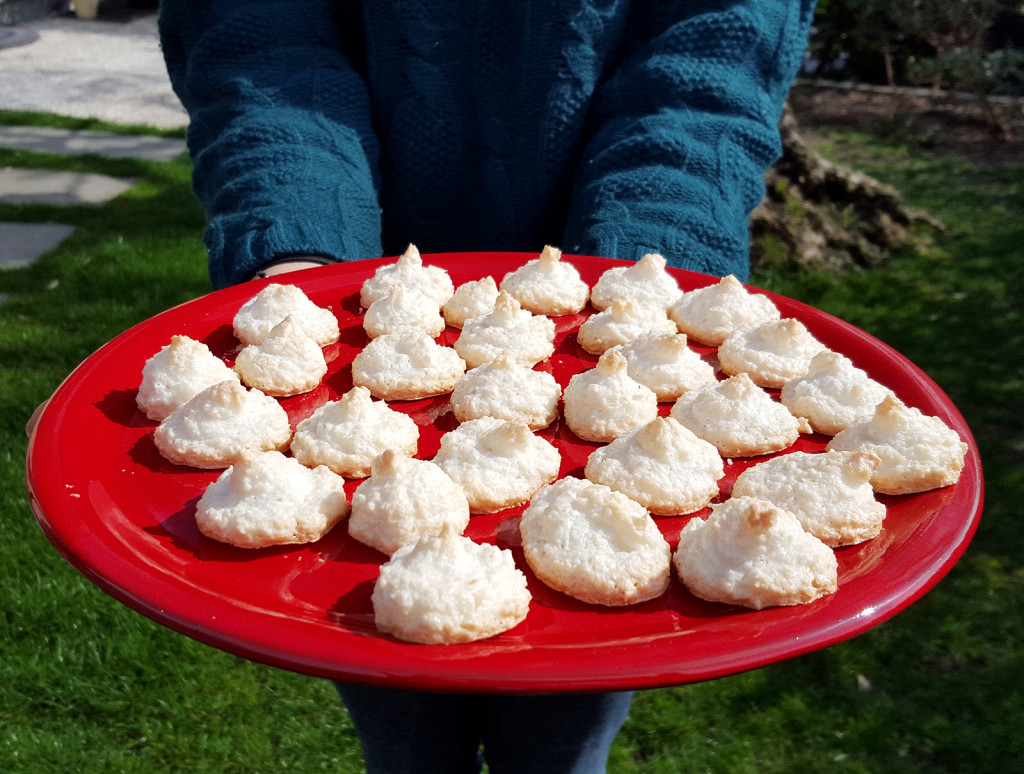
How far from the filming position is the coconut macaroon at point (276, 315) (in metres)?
2.11

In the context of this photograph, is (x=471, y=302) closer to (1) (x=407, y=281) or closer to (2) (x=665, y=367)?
(1) (x=407, y=281)

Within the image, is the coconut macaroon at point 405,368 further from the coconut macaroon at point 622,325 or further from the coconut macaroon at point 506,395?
the coconut macaroon at point 622,325

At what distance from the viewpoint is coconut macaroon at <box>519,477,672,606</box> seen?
1404 millimetres

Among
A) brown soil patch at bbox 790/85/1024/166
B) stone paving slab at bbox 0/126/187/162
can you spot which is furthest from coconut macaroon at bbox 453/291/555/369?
brown soil patch at bbox 790/85/1024/166

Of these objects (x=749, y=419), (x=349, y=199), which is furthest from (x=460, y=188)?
(x=749, y=419)

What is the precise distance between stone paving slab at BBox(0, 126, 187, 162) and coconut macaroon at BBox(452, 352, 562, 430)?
6643mm

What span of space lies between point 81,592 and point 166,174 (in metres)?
4.87

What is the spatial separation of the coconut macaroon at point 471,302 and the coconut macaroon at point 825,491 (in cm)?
86

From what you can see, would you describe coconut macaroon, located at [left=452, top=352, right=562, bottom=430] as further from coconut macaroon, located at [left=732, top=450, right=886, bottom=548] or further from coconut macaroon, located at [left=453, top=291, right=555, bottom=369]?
coconut macaroon, located at [left=732, top=450, right=886, bottom=548]

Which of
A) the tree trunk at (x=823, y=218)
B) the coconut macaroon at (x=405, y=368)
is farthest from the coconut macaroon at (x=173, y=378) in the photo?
the tree trunk at (x=823, y=218)

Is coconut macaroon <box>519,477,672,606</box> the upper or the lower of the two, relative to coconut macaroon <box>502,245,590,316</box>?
lower

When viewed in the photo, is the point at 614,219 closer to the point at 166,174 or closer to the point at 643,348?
the point at 643,348

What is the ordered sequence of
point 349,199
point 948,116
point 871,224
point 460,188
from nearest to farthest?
point 349,199
point 460,188
point 871,224
point 948,116

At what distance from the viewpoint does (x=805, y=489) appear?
158 centimetres
